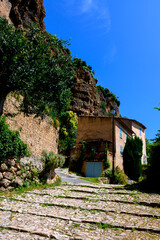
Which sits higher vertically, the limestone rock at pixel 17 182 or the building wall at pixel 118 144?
the building wall at pixel 118 144

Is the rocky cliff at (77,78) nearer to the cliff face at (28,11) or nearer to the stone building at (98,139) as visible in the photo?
the cliff face at (28,11)

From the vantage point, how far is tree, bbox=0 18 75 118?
349 inches

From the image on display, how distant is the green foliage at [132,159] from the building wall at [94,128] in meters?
4.30

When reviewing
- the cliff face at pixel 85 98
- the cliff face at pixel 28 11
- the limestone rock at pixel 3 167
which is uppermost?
the cliff face at pixel 28 11

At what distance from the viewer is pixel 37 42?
11086 millimetres

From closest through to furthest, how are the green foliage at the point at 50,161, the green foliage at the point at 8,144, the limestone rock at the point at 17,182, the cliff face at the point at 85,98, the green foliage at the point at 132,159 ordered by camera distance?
the green foliage at the point at 8,144, the limestone rock at the point at 17,182, the green foliage at the point at 50,161, the green foliage at the point at 132,159, the cliff face at the point at 85,98

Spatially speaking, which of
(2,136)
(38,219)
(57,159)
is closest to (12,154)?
(2,136)

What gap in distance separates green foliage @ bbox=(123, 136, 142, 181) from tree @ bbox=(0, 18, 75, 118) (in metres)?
19.0

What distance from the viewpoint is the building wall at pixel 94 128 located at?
2674 centimetres

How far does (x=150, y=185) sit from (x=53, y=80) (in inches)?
368

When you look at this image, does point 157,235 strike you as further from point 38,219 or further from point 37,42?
point 37,42

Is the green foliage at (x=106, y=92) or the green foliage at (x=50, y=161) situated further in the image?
the green foliage at (x=106, y=92)

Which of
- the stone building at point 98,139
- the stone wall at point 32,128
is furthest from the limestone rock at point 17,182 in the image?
the stone building at point 98,139

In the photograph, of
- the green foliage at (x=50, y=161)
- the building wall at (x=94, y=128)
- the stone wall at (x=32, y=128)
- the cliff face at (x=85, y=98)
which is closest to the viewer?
the stone wall at (x=32, y=128)
